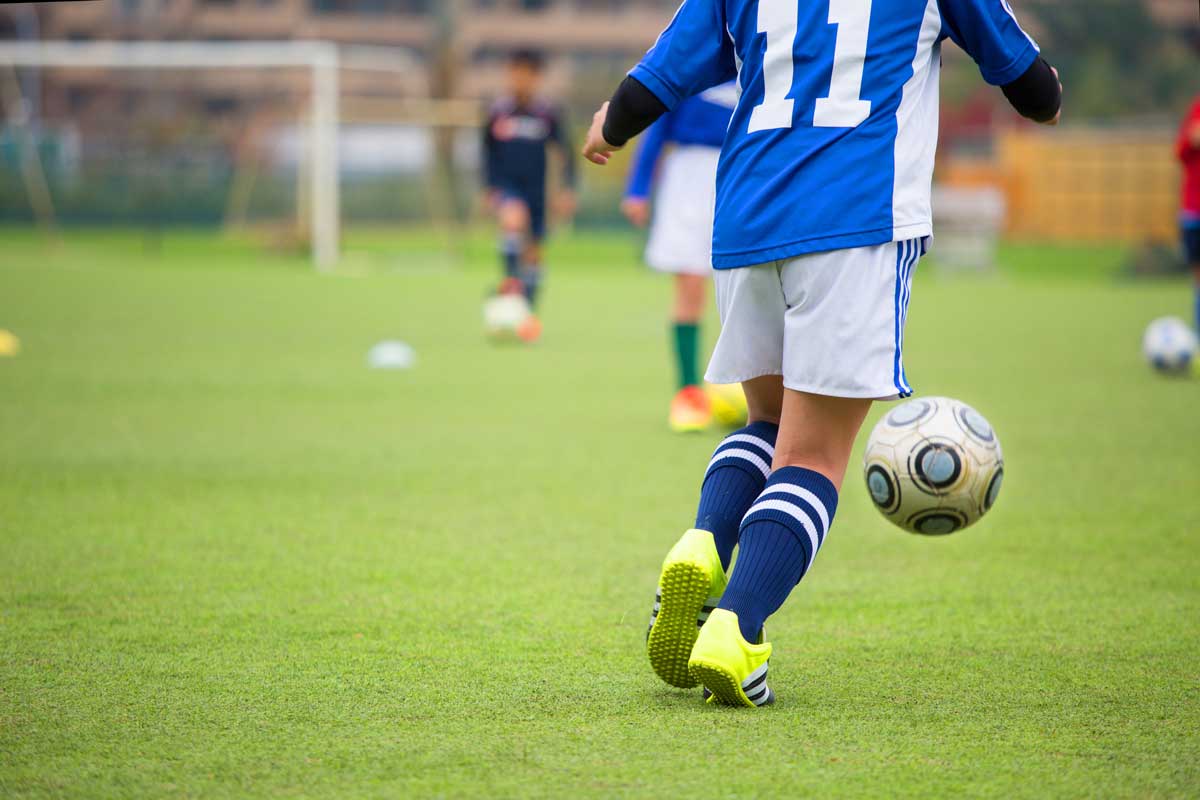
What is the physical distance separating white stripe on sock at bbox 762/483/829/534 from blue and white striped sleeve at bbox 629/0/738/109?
0.82m

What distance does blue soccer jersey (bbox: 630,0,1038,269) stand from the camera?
2820mm

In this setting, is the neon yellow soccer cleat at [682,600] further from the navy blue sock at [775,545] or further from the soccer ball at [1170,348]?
the soccer ball at [1170,348]

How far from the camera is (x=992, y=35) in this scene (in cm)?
293

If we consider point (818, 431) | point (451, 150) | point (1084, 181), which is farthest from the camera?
point (451, 150)

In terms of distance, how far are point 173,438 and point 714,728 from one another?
454cm

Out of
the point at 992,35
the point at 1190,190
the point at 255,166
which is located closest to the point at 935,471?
the point at 992,35

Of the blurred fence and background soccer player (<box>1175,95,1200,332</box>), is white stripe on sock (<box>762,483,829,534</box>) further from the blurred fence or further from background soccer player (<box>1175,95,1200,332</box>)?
the blurred fence

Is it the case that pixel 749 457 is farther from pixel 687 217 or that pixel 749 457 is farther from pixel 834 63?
pixel 687 217

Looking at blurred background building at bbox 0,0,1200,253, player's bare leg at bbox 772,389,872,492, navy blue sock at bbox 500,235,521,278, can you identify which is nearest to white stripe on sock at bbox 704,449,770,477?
player's bare leg at bbox 772,389,872,492

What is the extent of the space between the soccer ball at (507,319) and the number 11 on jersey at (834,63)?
895 centimetres

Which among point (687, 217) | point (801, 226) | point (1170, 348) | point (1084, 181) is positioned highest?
point (801, 226)

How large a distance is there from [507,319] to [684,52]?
8869mm

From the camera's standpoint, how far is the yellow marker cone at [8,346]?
9.97 metres

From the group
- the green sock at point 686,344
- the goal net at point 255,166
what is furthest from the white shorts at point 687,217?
the goal net at point 255,166
